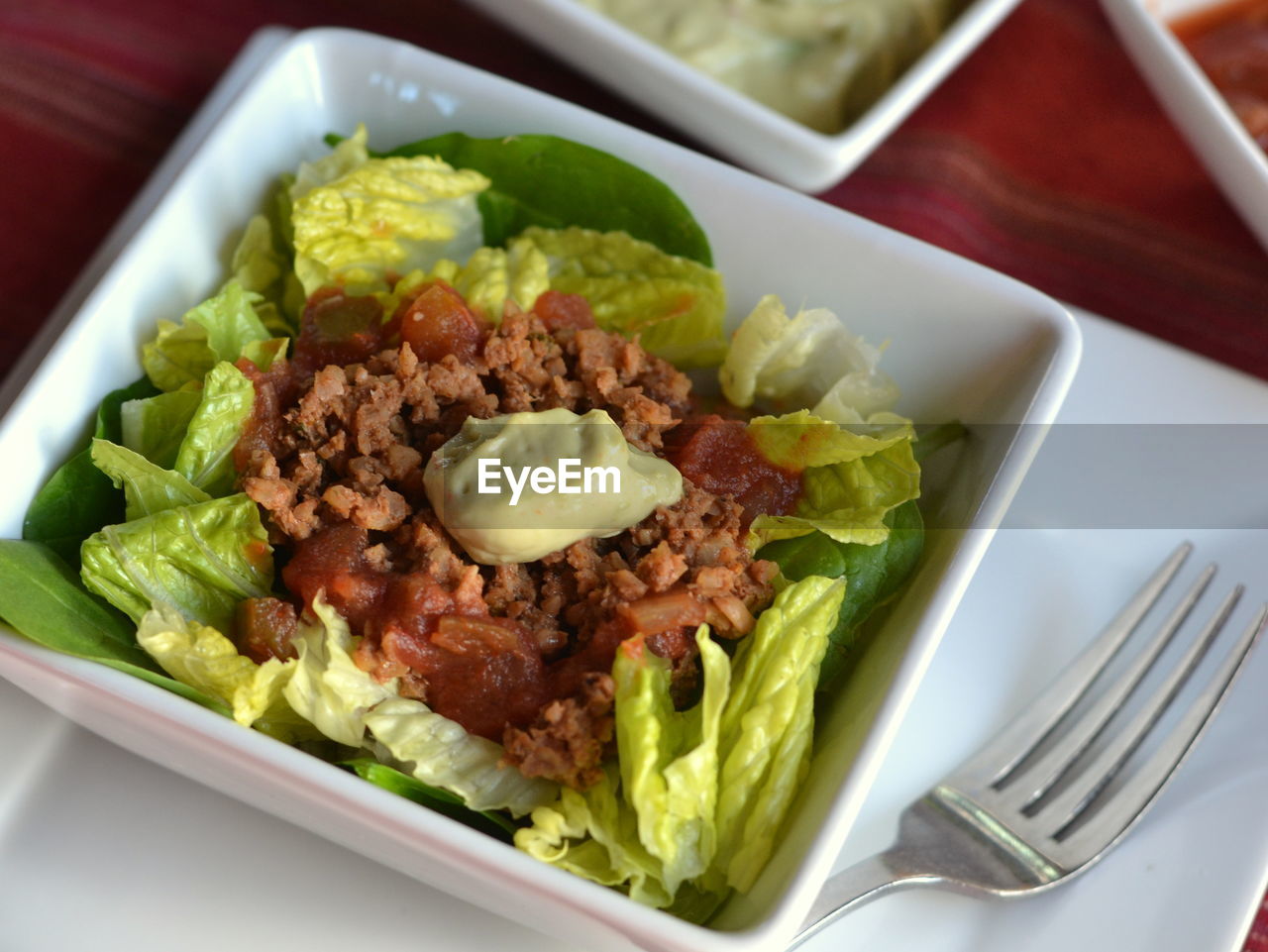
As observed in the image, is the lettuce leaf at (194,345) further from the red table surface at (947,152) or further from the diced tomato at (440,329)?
the red table surface at (947,152)

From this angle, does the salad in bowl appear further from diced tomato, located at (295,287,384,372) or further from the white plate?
the white plate

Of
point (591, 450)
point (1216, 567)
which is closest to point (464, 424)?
point (591, 450)

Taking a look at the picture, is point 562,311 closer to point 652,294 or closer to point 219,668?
point 652,294

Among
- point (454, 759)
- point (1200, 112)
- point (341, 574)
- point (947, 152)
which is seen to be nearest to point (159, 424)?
point (341, 574)

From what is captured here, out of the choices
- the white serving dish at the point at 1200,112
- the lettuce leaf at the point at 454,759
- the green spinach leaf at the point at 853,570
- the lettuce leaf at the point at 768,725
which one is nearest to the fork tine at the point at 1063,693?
the green spinach leaf at the point at 853,570

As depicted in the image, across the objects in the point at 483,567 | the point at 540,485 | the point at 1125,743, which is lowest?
the point at 1125,743

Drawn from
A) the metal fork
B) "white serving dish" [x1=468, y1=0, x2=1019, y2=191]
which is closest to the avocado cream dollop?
the metal fork
